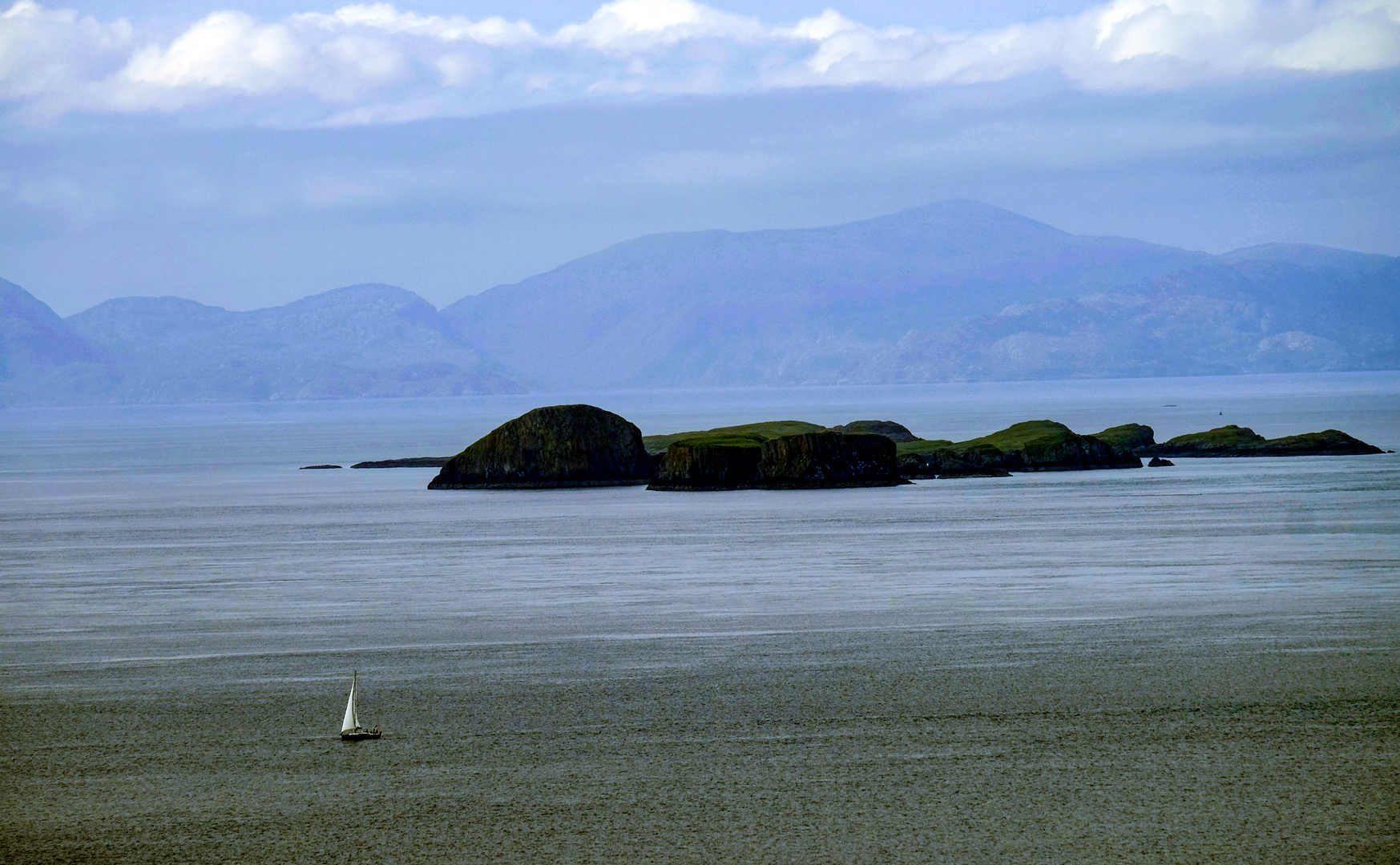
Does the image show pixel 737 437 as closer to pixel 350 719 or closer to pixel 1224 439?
pixel 1224 439

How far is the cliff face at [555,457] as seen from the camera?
391ft

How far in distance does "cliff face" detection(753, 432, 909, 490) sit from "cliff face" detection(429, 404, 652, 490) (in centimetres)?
1053

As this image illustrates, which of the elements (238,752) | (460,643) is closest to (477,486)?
(460,643)

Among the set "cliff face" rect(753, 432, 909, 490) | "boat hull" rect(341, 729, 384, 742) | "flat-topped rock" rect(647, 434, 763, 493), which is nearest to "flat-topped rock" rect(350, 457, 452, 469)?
"flat-topped rock" rect(647, 434, 763, 493)

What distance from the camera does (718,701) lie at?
30203 mm

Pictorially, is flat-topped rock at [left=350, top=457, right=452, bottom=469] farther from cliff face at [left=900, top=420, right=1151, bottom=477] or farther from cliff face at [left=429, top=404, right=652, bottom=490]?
cliff face at [left=900, top=420, right=1151, bottom=477]

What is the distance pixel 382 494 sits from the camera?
374 ft

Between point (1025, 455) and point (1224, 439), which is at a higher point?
point (1224, 439)

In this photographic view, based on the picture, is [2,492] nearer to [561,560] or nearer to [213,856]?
[561,560]

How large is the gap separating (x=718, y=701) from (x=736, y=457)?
279ft

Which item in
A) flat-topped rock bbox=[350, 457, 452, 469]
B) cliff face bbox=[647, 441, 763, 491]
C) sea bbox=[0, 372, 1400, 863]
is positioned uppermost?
flat-topped rock bbox=[350, 457, 452, 469]

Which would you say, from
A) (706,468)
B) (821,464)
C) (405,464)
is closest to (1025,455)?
(821,464)

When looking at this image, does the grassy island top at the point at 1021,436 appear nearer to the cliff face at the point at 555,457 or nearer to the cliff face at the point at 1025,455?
the cliff face at the point at 1025,455

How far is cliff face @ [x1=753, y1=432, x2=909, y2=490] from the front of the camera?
11350 cm
